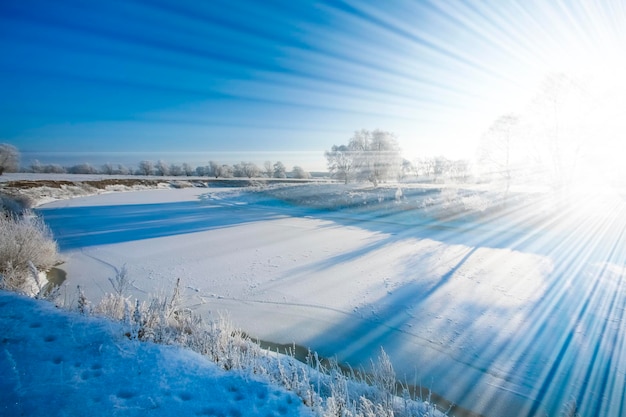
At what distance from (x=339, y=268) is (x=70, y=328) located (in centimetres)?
667

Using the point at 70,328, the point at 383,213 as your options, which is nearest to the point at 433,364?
the point at 70,328

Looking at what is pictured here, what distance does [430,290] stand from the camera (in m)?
7.09

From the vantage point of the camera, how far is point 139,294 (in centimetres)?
664

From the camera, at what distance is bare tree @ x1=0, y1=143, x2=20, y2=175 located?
42.9m

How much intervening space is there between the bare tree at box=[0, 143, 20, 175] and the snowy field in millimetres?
44076

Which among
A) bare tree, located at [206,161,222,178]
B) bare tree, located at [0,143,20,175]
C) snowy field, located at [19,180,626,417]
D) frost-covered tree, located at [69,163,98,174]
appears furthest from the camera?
bare tree, located at [206,161,222,178]

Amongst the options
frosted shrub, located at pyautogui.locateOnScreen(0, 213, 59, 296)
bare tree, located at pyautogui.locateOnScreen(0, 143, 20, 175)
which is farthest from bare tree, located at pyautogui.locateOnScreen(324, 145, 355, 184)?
bare tree, located at pyautogui.locateOnScreen(0, 143, 20, 175)

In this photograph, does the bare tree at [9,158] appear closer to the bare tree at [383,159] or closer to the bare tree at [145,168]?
the bare tree at [145,168]

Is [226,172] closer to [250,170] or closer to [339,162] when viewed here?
[250,170]

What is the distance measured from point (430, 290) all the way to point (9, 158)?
6412 centimetres

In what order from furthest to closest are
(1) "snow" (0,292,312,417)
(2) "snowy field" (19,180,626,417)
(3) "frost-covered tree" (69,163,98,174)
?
(3) "frost-covered tree" (69,163,98,174) < (2) "snowy field" (19,180,626,417) < (1) "snow" (0,292,312,417)

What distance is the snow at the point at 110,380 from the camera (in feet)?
7.61

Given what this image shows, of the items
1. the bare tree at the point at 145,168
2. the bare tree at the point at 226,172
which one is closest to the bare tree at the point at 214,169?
the bare tree at the point at 226,172

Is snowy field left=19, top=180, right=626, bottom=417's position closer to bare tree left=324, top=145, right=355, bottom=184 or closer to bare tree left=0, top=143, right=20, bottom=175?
bare tree left=324, top=145, right=355, bottom=184
